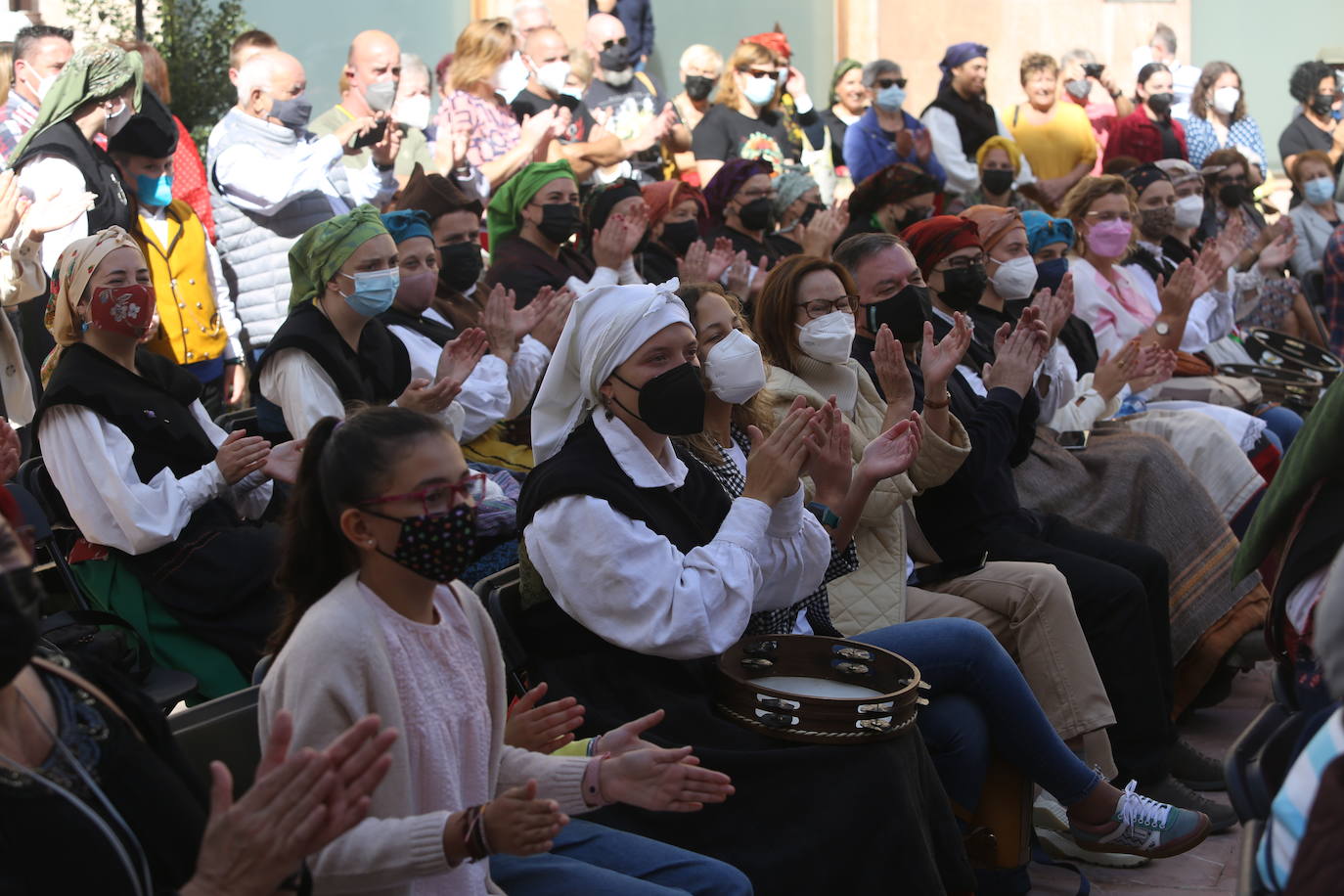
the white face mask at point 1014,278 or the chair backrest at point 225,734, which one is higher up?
the chair backrest at point 225,734

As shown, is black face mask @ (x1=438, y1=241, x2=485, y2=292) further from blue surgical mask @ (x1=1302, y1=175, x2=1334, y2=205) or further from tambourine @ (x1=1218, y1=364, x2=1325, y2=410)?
blue surgical mask @ (x1=1302, y1=175, x2=1334, y2=205)

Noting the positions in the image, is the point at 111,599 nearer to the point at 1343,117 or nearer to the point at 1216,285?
the point at 1216,285

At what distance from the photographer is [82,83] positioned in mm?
6180

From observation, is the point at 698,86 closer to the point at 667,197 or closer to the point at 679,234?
the point at 667,197

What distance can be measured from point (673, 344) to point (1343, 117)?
1286 centimetres

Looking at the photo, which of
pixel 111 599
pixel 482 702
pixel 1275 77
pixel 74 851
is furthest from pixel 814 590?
pixel 1275 77

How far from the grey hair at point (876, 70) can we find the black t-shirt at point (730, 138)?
153 cm

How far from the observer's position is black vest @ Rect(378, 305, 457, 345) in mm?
5730

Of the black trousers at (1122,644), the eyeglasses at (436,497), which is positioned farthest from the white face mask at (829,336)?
the eyeglasses at (436,497)

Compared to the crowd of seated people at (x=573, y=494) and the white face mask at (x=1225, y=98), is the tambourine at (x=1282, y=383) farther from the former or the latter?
the white face mask at (x=1225, y=98)

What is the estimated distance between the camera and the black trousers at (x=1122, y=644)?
4859mm

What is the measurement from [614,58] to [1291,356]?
15.0 ft

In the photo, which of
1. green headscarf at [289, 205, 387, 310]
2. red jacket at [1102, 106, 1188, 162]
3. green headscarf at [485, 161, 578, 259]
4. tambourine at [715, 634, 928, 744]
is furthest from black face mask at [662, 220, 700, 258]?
red jacket at [1102, 106, 1188, 162]

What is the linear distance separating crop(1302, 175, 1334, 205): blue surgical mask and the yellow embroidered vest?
8754 millimetres
